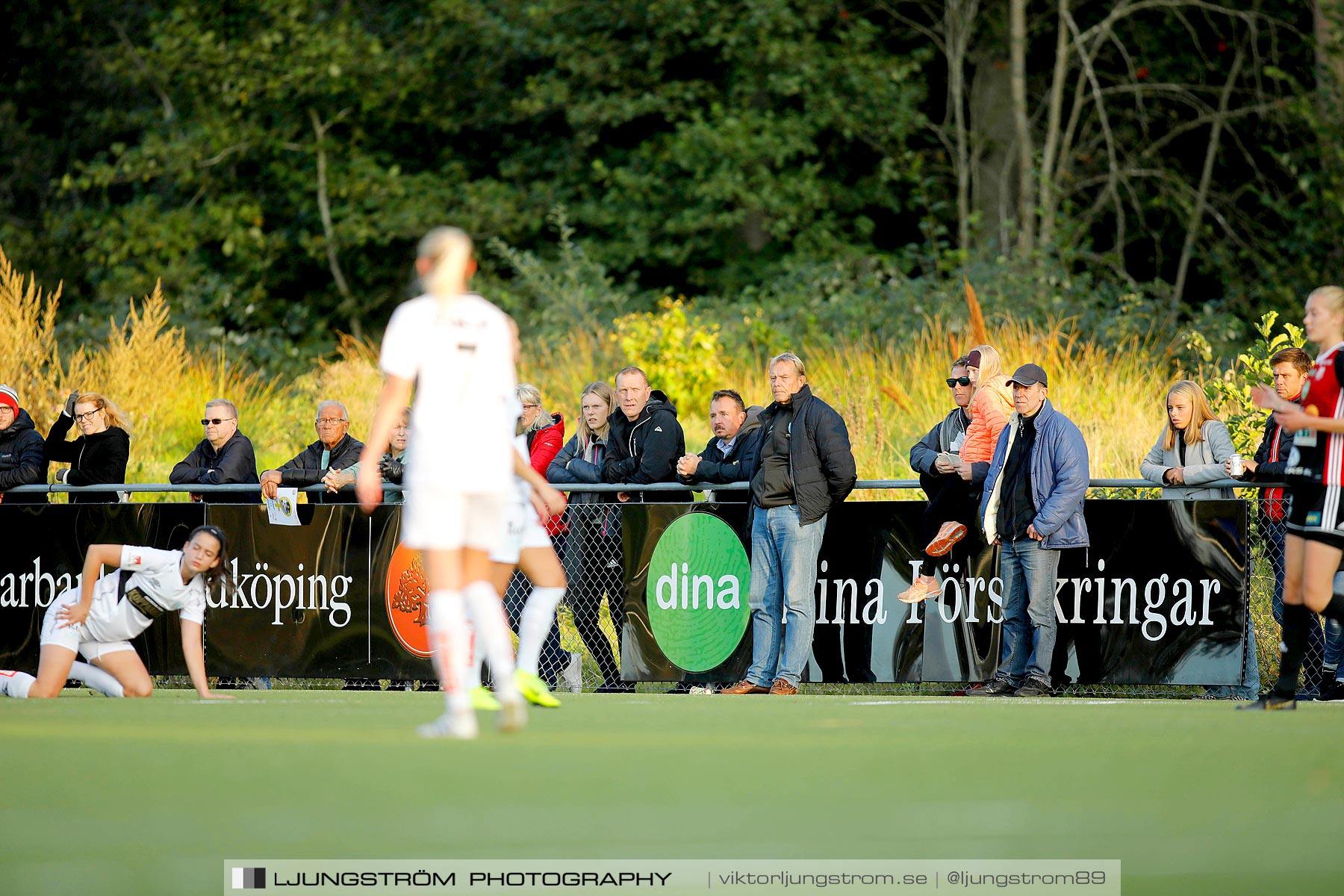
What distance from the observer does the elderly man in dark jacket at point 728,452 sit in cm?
1075

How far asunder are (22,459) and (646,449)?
4.40 meters

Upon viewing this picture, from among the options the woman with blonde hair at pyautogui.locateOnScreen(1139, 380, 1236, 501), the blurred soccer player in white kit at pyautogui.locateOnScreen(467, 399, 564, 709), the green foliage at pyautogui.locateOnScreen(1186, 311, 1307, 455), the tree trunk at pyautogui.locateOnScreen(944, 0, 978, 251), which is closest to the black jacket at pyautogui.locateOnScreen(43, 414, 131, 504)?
the blurred soccer player in white kit at pyautogui.locateOnScreen(467, 399, 564, 709)

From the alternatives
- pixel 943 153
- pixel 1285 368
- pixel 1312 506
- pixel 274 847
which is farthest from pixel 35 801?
pixel 943 153

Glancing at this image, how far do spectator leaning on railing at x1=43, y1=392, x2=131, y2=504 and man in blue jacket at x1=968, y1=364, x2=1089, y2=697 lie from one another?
5.86m

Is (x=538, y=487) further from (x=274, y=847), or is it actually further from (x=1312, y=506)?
(x=1312, y=506)

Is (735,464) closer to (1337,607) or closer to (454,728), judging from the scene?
(1337,607)

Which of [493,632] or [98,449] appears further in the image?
[98,449]

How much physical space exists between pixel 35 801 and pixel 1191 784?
382 centimetres

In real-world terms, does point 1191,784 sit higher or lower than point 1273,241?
lower

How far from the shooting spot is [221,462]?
38.1 feet

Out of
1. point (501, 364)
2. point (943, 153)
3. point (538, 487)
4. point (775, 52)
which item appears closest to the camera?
point (501, 364)

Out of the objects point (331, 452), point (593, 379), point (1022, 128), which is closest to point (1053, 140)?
point (1022, 128)

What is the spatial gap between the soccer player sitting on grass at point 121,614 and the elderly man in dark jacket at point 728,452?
299 cm

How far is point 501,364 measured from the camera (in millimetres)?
6168
